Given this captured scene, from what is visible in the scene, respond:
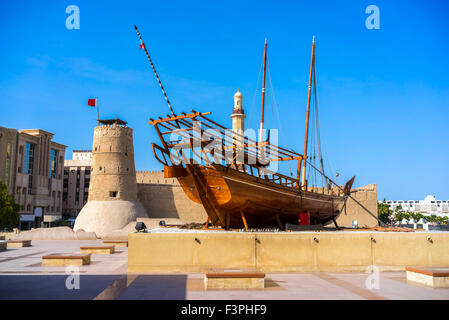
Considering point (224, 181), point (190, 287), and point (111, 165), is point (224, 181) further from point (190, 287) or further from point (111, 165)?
point (111, 165)

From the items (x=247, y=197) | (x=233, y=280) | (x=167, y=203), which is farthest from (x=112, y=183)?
(x=233, y=280)

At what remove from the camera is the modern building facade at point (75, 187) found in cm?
6625

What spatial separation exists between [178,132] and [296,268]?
724 centimetres

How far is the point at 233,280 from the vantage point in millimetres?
8430

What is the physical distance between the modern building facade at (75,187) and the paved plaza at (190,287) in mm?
58156

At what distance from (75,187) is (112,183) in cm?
3712

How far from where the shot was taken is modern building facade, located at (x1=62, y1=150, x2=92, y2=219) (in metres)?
66.2

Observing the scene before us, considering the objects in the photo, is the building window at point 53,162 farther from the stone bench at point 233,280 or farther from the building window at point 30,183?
the stone bench at point 233,280

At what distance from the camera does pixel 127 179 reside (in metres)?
34.7

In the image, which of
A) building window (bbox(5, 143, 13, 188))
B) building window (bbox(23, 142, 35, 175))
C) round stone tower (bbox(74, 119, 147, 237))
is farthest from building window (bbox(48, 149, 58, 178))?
round stone tower (bbox(74, 119, 147, 237))

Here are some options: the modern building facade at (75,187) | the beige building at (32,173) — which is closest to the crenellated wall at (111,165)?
the beige building at (32,173)

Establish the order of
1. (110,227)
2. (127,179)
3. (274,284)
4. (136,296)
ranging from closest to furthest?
(136,296) → (274,284) → (110,227) → (127,179)
